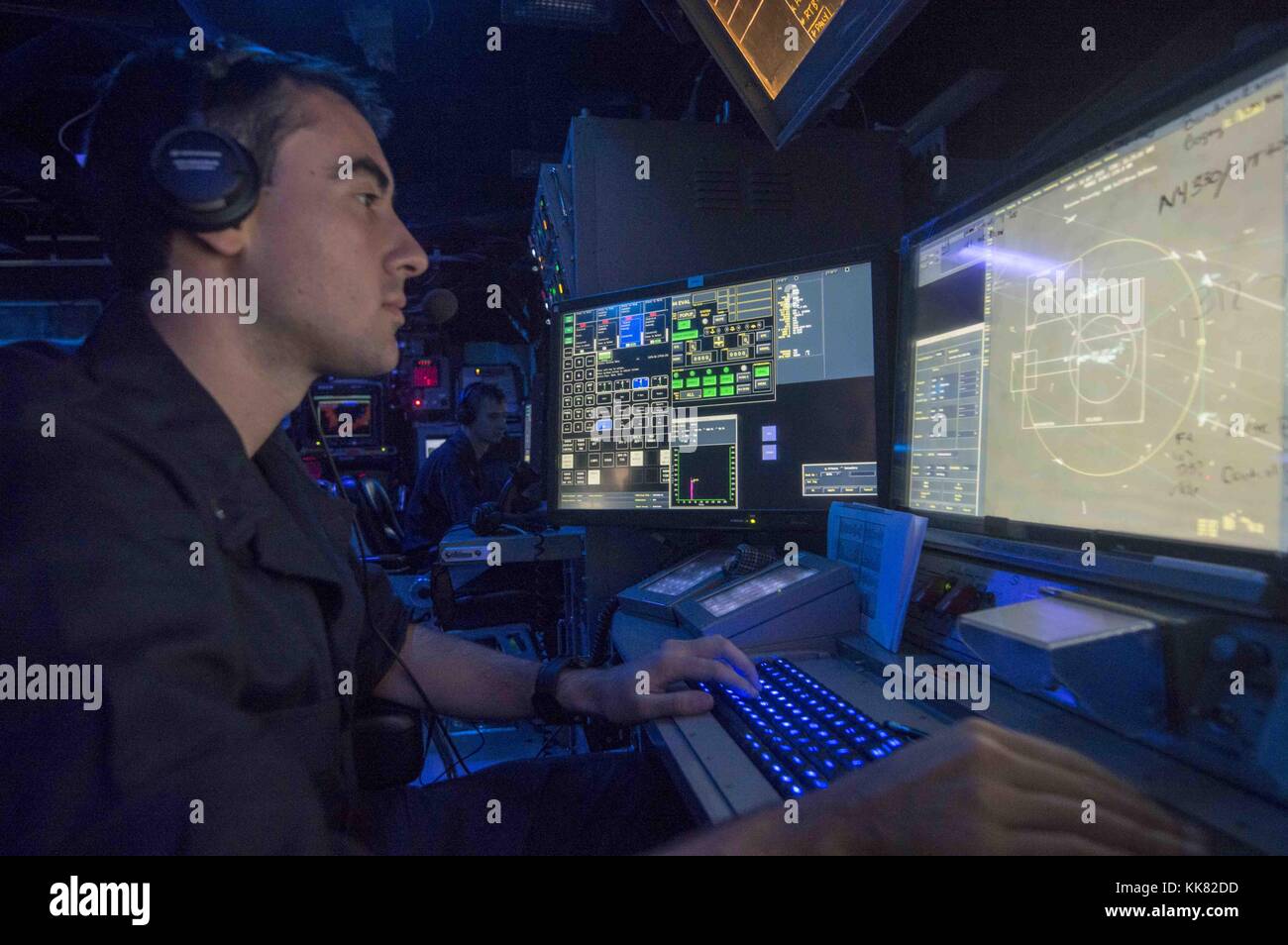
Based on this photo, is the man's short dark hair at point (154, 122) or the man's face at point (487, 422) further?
the man's face at point (487, 422)

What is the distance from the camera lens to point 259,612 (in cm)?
75

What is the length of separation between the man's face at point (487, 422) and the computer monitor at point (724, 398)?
316 centimetres

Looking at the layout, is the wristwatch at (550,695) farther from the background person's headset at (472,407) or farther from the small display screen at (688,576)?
the background person's headset at (472,407)

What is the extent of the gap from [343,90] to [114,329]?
0.51 metres

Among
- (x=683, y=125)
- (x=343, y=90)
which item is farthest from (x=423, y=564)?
(x=343, y=90)

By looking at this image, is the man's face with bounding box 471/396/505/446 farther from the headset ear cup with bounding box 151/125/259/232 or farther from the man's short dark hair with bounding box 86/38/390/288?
the headset ear cup with bounding box 151/125/259/232

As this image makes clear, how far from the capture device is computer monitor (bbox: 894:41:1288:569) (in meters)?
0.59

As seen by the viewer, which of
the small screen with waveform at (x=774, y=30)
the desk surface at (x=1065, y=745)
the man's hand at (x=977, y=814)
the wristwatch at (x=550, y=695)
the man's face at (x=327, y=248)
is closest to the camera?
the man's hand at (x=977, y=814)

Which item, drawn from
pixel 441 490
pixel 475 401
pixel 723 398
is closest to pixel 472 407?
pixel 475 401

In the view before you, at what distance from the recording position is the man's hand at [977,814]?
0.38m

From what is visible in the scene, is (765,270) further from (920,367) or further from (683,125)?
(683,125)

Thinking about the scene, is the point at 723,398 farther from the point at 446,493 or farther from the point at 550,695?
the point at 446,493

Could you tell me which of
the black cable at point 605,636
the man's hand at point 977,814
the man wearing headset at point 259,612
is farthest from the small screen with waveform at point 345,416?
the man's hand at point 977,814

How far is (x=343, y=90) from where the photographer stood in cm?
102
